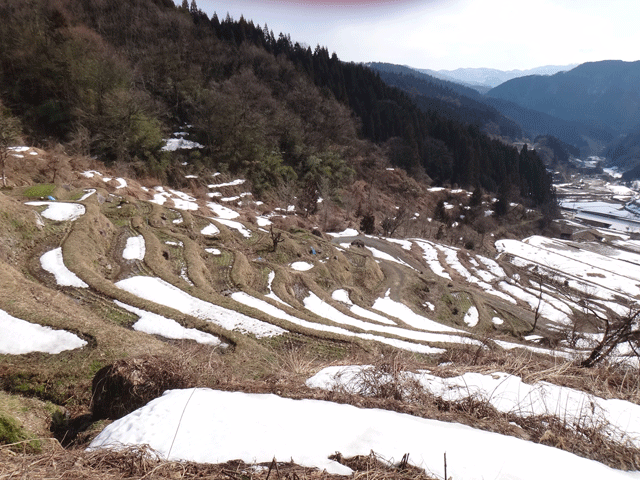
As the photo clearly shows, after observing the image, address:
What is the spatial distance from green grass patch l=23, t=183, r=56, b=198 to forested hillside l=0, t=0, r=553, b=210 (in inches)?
932

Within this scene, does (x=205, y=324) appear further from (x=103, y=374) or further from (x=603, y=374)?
(x=603, y=374)

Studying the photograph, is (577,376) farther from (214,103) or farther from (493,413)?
(214,103)

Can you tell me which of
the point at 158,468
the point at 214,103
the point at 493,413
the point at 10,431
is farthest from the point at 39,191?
the point at 214,103

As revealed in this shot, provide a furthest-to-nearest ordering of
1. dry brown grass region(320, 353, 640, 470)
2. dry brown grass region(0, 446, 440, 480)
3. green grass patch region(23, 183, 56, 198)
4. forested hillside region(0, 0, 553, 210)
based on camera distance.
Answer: forested hillside region(0, 0, 553, 210) → green grass patch region(23, 183, 56, 198) → dry brown grass region(320, 353, 640, 470) → dry brown grass region(0, 446, 440, 480)

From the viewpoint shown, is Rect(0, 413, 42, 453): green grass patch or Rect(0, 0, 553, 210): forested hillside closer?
Rect(0, 413, 42, 453): green grass patch

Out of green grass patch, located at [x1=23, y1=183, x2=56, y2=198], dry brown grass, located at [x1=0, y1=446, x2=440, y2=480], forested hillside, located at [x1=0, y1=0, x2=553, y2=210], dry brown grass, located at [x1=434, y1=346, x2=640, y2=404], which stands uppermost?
forested hillside, located at [x1=0, y1=0, x2=553, y2=210]

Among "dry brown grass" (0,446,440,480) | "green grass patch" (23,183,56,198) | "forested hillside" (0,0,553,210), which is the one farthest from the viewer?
"forested hillside" (0,0,553,210)

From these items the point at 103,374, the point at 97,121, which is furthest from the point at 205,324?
the point at 97,121

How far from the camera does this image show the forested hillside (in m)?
43.4

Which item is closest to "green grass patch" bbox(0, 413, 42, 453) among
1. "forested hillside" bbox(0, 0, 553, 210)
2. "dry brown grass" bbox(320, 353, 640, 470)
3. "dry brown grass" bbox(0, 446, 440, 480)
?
"dry brown grass" bbox(0, 446, 440, 480)

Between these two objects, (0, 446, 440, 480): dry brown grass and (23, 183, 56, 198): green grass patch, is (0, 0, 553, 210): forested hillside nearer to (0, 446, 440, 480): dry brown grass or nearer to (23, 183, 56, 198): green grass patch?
(23, 183, 56, 198): green grass patch

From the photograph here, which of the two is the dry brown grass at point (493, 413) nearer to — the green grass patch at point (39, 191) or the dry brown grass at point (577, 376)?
the dry brown grass at point (577, 376)

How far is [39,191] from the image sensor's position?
67.8ft

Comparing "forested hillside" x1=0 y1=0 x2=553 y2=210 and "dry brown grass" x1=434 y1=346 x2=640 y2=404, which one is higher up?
"forested hillside" x1=0 y1=0 x2=553 y2=210
